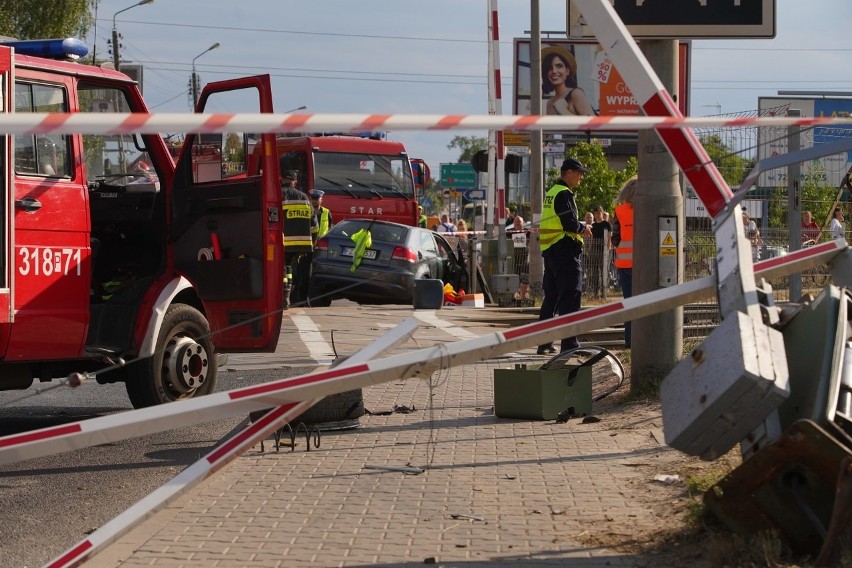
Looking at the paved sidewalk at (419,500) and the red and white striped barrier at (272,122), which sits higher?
the red and white striped barrier at (272,122)

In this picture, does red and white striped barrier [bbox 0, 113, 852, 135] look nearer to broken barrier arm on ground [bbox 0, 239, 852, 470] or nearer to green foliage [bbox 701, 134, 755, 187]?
broken barrier arm on ground [bbox 0, 239, 852, 470]

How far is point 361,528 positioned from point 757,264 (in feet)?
7.02

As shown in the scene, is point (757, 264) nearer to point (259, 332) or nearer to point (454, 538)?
point (454, 538)

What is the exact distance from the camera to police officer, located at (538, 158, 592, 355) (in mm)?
12188

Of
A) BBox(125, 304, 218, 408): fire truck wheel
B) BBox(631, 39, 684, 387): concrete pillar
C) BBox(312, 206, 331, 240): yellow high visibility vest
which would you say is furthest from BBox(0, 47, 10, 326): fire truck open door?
BBox(312, 206, 331, 240): yellow high visibility vest

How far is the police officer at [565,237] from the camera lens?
12188 mm

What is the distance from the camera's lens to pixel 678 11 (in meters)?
8.67

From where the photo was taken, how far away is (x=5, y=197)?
7543 mm

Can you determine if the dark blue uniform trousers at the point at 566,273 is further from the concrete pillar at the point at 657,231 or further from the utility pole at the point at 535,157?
the utility pole at the point at 535,157

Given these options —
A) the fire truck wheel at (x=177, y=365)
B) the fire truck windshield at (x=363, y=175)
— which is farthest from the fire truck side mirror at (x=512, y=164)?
the fire truck wheel at (x=177, y=365)

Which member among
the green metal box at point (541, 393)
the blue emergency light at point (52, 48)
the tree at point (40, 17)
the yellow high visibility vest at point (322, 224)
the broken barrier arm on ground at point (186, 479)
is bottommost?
the green metal box at point (541, 393)

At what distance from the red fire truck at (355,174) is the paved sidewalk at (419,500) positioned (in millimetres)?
20121

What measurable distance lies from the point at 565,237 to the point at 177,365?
4.59m

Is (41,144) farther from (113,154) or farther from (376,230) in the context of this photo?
(376,230)
